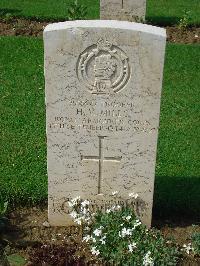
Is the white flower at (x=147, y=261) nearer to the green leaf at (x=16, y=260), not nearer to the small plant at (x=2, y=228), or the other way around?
the green leaf at (x=16, y=260)

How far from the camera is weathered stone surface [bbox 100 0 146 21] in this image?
446 inches

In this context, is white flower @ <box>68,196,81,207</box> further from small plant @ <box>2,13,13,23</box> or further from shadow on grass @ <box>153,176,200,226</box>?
small plant @ <box>2,13,13,23</box>

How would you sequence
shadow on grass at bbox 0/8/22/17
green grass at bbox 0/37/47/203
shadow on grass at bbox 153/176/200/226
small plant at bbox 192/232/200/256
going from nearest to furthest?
small plant at bbox 192/232/200/256, shadow on grass at bbox 153/176/200/226, green grass at bbox 0/37/47/203, shadow on grass at bbox 0/8/22/17

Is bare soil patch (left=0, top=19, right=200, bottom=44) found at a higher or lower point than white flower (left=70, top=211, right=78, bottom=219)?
higher

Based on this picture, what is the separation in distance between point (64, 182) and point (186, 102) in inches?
150

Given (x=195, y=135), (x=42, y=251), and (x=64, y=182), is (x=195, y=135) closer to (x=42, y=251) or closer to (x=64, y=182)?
(x=64, y=182)

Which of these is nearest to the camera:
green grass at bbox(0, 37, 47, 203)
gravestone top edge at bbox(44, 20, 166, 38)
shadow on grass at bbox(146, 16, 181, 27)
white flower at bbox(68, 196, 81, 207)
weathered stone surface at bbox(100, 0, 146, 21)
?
gravestone top edge at bbox(44, 20, 166, 38)

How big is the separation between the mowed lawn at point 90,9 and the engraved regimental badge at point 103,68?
25.1 feet

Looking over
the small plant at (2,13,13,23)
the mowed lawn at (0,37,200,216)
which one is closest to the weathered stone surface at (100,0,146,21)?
the mowed lawn at (0,37,200,216)

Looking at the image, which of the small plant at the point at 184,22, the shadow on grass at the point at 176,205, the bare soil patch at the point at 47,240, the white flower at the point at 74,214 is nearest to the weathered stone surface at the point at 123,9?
the small plant at the point at 184,22

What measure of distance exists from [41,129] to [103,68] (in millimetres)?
→ 2876

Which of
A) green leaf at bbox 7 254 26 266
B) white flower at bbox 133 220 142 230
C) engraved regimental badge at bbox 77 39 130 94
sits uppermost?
engraved regimental badge at bbox 77 39 130 94

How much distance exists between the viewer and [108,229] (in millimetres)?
4746

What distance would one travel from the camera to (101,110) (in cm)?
472
